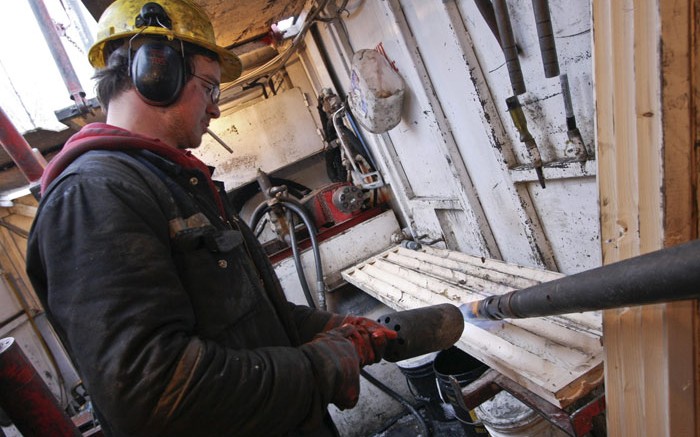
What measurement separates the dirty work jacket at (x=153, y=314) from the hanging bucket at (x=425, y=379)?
167cm

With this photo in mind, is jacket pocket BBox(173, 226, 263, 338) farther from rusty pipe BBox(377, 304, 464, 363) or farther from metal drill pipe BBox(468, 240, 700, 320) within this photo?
metal drill pipe BBox(468, 240, 700, 320)

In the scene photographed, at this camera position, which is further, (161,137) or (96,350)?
(161,137)

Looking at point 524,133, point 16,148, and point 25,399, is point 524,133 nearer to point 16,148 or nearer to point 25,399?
point 25,399

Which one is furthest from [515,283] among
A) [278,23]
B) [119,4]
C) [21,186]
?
[21,186]

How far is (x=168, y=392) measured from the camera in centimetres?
74

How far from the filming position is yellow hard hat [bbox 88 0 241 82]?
120cm

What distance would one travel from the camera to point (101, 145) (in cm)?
93

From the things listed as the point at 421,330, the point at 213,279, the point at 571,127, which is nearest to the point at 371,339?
the point at 421,330

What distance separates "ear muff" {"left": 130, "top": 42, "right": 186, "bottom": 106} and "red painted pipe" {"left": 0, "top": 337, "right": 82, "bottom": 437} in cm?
87

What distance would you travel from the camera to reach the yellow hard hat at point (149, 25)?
1.20m

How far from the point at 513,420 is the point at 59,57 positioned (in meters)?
3.77

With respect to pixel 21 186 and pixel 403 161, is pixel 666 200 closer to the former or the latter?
pixel 403 161

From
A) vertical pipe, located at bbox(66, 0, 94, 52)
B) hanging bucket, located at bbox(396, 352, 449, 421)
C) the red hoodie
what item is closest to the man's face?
the red hoodie

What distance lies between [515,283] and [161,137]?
165 centimetres
